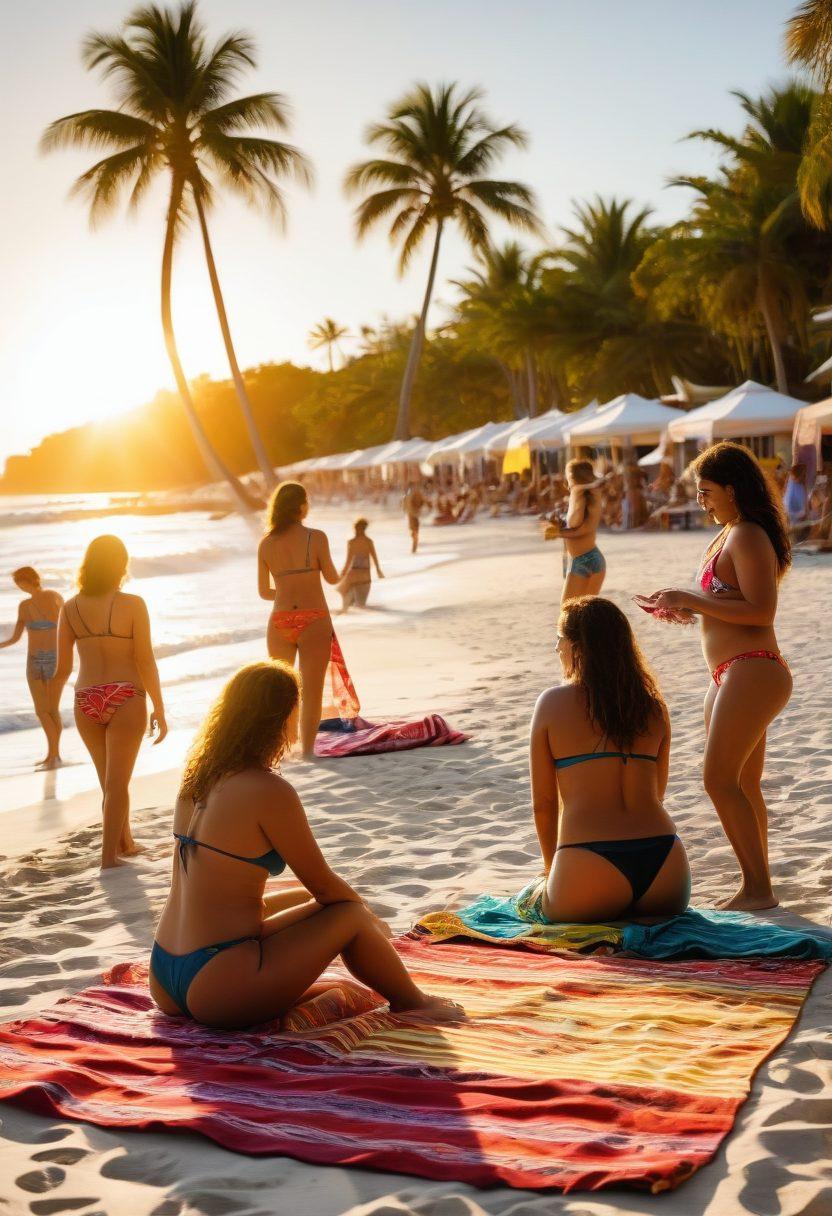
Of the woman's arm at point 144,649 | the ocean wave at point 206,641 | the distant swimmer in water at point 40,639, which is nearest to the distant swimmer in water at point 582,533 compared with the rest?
the distant swimmer in water at point 40,639

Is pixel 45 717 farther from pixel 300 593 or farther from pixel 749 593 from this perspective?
pixel 749 593

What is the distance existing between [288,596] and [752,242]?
74.3 ft

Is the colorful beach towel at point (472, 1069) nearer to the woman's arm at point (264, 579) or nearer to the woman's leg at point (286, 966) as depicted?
the woman's leg at point (286, 966)

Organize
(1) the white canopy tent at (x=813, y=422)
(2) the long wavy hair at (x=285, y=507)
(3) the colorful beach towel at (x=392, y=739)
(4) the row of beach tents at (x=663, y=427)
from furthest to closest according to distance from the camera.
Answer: (4) the row of beach tents at (x=663, y=427) < (1) the white canopy tent at (x=813, y=422) < (3) the colorful beach towel at (x=392, y=739) < (2) the long wavy hair at (x=285, y=507)

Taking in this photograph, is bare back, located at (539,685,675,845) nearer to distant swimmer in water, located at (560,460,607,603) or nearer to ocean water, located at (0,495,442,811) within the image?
ocean water, located at (0,495,442,811)

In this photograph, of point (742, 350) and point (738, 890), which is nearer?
point (738, 890)

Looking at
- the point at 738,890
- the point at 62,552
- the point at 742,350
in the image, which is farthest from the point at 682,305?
the point at 738,890

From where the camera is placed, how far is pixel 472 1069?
278 cm

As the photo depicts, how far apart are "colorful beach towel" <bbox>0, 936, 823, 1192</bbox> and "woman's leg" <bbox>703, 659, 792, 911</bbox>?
1.70ft

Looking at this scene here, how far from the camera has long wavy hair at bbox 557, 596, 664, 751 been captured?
355 centimetres

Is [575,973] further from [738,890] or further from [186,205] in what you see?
[186,205]

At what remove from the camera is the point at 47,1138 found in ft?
8.59

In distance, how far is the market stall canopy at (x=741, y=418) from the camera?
61.7 ft

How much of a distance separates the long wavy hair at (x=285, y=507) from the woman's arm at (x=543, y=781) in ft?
10.2
